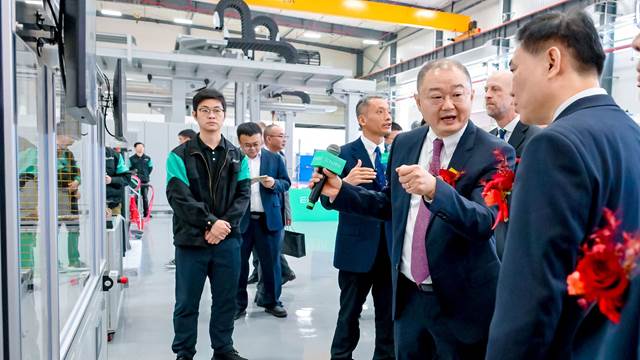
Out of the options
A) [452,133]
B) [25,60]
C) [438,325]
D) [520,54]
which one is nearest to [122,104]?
[25,60]

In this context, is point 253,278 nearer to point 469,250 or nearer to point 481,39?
point 469,250

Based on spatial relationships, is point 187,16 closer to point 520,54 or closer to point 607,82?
point 607,82

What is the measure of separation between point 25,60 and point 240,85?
29.9ft

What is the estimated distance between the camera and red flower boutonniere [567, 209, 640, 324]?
29.3 inches

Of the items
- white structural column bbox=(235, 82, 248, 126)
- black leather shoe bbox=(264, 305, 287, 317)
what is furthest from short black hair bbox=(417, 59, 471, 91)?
white structural column bbox=(235, 82, 248, 126)

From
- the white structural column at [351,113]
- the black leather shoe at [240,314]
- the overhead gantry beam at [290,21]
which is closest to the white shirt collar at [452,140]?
the black leather shoe at [240,314]

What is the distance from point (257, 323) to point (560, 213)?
336 centimetres

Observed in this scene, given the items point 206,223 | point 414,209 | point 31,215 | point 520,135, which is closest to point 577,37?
point 414,209

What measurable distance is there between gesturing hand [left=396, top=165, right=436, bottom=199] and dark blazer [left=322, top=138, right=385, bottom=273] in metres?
1.34

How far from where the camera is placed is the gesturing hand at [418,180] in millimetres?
1504

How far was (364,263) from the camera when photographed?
2.88 metres

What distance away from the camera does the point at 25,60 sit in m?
1.17

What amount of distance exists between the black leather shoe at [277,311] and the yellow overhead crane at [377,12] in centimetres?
737

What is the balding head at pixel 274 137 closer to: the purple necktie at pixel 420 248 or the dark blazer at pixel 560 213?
the purple necktie at pixel 420 248
